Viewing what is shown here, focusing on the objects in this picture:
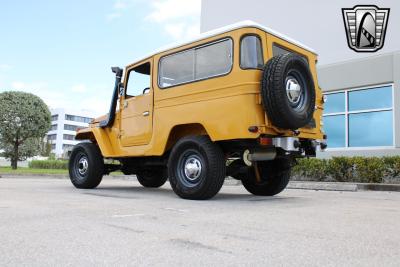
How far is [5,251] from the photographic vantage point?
308 centimetres

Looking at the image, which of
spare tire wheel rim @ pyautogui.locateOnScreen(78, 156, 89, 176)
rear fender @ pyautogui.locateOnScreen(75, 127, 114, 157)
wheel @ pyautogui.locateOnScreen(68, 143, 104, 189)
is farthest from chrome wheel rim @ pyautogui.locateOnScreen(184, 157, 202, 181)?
spare tire wheel rim @ pyautogui.locateOnScreen(78, 156, 89, 176)

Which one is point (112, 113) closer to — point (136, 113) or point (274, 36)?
point (136, 113)

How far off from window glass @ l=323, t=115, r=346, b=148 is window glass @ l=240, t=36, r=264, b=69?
Result: 979 centimetres

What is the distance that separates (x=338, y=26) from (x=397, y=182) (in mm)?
6494

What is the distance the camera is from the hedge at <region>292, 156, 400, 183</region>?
37.7 feet

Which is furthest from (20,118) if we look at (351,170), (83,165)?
(351,170)

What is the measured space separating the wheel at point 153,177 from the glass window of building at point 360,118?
25.4 feet

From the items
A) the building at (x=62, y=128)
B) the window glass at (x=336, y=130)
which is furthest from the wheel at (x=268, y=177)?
the building at (x=62, y=128)

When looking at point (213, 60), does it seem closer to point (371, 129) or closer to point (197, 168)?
point (197, 168)

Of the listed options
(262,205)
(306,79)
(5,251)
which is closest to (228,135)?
(262,205)

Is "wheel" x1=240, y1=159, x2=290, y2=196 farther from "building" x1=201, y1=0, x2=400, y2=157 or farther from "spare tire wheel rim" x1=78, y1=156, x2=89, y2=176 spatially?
"building" x1=201, y1=0, x2=400, y2=157

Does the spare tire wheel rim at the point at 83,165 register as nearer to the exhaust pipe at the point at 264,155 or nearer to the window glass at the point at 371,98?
the exhaust pipe at the point at 264,155

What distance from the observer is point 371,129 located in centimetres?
1456

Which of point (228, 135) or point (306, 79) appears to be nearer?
point (228, 135)
